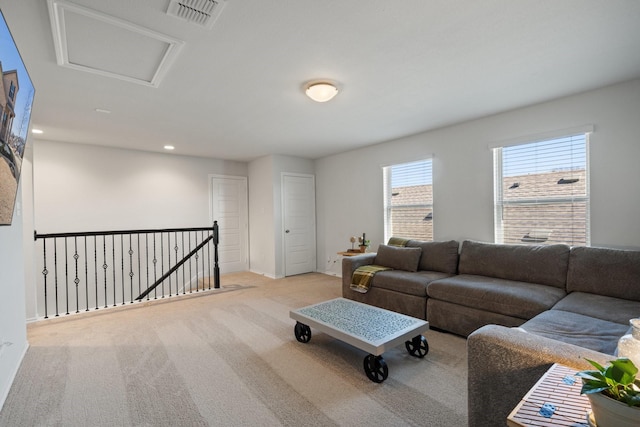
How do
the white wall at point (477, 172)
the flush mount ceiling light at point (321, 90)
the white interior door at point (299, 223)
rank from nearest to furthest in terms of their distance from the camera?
1. the flush mount ceiling light at point (321, 90)
2. the white wall at point (477, 172)
3. the white interior door at point (299, 223)

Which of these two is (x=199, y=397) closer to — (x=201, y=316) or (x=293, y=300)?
(x=201, y=316)

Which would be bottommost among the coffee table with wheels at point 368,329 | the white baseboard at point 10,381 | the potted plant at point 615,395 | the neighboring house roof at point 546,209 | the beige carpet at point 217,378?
the beige carpet at point 217,378

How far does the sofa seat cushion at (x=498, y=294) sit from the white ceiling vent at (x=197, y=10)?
10.0ft

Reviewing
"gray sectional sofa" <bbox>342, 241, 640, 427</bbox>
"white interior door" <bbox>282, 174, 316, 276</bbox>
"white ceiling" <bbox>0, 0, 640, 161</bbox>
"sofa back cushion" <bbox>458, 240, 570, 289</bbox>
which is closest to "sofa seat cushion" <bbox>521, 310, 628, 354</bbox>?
"gray sectional sofa" <bbox>342, 241, 640, 427</bbox>

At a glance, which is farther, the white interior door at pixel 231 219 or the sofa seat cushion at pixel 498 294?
the white interior door at pixel 231 219

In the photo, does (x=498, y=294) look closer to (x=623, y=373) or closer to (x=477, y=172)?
(x=477, y=172)

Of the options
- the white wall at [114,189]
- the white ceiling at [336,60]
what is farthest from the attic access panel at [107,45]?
the white wall at [114,189]

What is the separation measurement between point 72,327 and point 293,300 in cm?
256

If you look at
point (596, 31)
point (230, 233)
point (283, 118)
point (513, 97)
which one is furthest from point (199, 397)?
point (230, 233)

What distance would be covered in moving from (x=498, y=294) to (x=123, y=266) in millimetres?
5496

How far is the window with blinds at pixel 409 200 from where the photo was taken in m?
4.47

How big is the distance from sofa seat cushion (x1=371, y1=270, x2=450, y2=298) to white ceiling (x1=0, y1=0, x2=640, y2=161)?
1961 millimetres

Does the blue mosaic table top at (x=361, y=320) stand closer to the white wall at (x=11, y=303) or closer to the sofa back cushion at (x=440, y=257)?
the sofa back cushion at (x=440, y=257)

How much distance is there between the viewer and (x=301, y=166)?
623 cm
